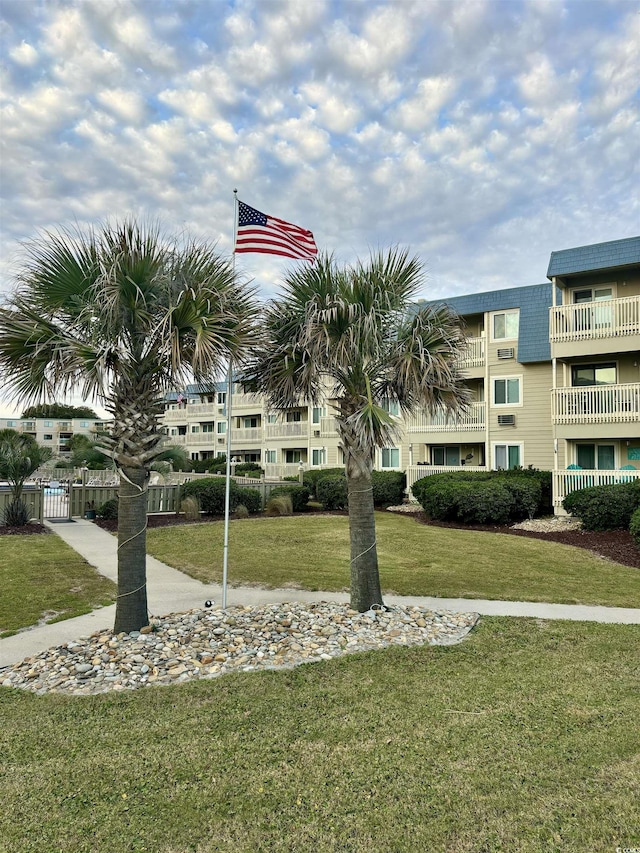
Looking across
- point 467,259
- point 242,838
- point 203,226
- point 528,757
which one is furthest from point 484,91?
point 242,838

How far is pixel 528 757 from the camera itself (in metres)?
3.81

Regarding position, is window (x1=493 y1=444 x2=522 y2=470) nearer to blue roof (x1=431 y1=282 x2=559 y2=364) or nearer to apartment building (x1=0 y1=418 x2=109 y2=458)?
blue roof (x1=431 y1=282 x2=559 y2=364)

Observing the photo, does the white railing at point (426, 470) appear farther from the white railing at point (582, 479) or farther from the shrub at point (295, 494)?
the shrub at point (295, 494)

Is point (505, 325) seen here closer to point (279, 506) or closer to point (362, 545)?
point (279, 506)

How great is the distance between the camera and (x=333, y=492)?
880 inches

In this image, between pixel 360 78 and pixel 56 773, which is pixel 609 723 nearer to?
pixel 56 773

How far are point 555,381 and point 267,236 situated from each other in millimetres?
15209

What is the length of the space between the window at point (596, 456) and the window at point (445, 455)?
626 cm

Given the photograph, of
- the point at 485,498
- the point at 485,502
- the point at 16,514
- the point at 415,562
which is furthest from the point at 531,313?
the point at 16,514

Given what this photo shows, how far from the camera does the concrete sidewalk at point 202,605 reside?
6.69m

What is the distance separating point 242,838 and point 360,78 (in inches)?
502

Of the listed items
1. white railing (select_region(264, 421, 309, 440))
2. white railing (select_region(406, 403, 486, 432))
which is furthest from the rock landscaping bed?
white railing (select_region(264, 421, 309, 440))

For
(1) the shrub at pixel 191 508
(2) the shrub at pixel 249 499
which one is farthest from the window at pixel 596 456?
(1) the shrub at pixel 191 508

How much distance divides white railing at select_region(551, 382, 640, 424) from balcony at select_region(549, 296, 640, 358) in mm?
1340
